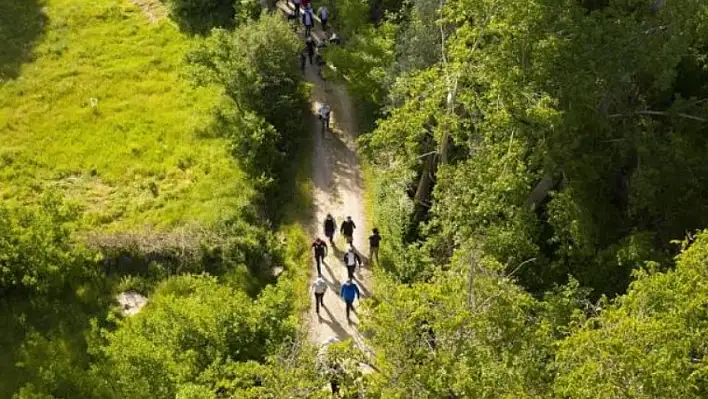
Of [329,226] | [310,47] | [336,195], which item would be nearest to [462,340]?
[329,226]

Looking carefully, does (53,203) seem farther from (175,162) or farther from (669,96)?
(669,96)

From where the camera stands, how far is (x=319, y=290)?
28156 millimetres

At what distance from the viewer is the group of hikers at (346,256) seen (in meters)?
27.9

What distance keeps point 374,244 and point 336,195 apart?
5162mm

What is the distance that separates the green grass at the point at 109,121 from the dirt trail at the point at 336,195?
4.10 meters

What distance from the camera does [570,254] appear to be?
2486 cm

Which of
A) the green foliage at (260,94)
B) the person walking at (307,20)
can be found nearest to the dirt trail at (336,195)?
the person walking at (307,20)

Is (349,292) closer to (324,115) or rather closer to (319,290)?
(319,290)

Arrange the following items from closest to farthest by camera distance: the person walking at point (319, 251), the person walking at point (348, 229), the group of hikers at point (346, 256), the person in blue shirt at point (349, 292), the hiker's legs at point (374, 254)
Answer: the person in blue shirt at point (349, 292)
the group of hikers at point (346, 256)
the person walking at point (319, 251)
the hiker's legs at point (374, 254)
the person walking at point (348, 229)

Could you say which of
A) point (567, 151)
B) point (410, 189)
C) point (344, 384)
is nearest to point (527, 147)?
point (567, 151)

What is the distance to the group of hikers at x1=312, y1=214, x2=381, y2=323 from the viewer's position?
27903 millimetres

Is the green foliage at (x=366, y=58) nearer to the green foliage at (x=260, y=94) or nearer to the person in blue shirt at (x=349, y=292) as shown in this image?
the green foliage at (x=260, y=94)

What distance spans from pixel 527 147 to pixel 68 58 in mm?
30634

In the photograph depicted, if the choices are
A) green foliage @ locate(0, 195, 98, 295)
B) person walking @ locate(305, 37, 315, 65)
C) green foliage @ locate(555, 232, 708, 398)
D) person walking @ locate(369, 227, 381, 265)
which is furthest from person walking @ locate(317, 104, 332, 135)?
green foliage @ locate(555, 232, 708, 398)
